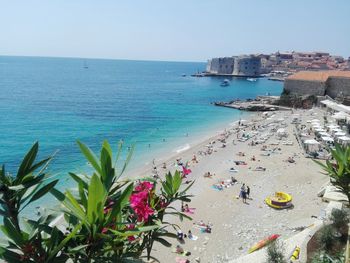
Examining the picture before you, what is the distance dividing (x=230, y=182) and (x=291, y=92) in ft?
127

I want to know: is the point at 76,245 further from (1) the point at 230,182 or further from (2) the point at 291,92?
(2) the point at 291,92

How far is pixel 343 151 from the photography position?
609 centimetres

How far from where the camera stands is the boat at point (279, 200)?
1742cm

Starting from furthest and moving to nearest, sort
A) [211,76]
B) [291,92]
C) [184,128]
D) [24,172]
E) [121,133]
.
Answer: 1. [211,76]
2. [291,92]
3. [184,128]
4. [121,133]
5. [24,172]

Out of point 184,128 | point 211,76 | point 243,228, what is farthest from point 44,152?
point 211,76

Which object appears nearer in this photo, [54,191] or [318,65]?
[54,191]

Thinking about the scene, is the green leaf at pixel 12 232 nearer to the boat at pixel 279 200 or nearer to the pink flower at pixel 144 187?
the pink flower at pixel 144 187

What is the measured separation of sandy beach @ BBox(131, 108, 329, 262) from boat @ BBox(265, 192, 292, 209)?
0.32 metres

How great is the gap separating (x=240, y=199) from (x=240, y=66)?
113m

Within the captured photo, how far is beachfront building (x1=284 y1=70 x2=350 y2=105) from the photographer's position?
1955 inches

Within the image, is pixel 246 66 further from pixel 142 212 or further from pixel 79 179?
pixel 79 179

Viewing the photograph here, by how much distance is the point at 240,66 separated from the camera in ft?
418

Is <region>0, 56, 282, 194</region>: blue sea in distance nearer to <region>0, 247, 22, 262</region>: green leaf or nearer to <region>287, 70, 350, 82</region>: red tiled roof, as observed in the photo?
<region>287, 70, 350, 82</region>: red tiled roof

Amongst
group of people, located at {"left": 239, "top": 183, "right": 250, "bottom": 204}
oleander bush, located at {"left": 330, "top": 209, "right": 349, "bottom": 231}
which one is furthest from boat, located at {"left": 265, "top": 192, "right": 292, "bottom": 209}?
oleander bush, located at {"left": 330, "top": 209, "right": 349, "bottom": 231}
